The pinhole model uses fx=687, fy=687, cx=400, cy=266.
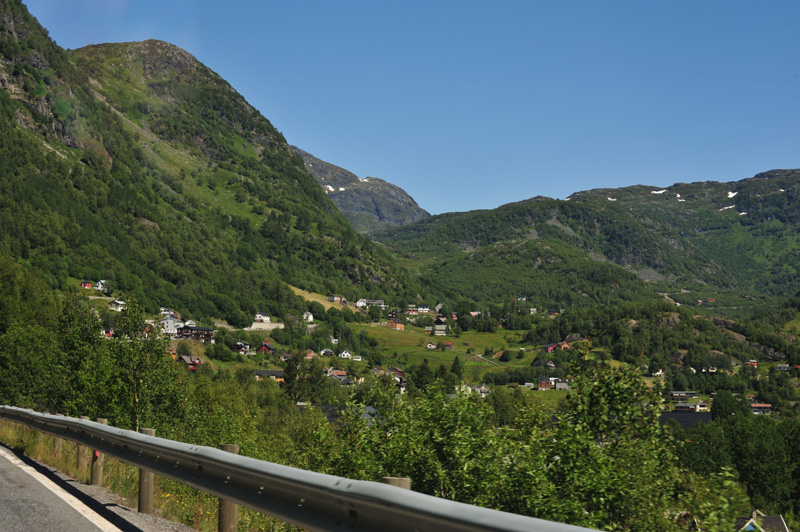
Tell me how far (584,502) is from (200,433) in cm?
3280

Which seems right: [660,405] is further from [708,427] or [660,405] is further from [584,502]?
[708,427]

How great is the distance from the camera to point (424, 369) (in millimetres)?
184750

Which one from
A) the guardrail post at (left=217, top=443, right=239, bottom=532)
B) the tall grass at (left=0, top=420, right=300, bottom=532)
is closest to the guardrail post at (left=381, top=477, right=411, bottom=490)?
the guardrail post at (left=217, top=443, right=239, bottom=532)

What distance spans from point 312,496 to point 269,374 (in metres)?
170

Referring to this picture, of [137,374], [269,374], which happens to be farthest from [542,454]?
[269,374]

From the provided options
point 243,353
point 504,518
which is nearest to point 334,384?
point 243,353

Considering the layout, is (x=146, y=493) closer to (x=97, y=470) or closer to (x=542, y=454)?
(x=97, y=470)

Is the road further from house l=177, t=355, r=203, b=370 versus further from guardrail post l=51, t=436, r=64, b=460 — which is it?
house l=177, t=355, r=203, b=370

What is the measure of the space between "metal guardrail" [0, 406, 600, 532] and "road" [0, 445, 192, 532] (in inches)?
24.1

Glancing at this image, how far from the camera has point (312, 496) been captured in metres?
5.79

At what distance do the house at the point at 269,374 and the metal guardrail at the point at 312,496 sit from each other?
156 m

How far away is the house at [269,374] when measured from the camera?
164125 millimetres

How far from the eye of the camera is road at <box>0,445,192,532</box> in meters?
7.90

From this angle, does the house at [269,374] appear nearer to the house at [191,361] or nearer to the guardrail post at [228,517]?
the house at [191,361]
